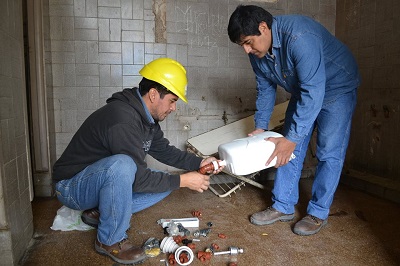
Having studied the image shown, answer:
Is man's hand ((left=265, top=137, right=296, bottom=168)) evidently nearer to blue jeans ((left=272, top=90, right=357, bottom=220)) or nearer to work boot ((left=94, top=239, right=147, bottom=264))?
blue jeans ((left=272, top=90, right=357, bottom=220))

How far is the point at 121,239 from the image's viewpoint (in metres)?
1.73

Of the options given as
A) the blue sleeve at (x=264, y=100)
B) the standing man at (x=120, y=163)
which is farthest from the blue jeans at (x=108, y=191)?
the blue sleeve at (x=264, y=100)

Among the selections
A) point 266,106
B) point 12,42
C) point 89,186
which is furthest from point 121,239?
point 266,106

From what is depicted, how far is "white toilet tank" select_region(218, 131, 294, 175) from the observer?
178cm

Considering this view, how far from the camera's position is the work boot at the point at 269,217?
A: 225 centimetres

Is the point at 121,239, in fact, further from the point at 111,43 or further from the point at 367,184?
the point at 367,184

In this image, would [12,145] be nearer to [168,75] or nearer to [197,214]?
[168,75]

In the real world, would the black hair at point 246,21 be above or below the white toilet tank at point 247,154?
above

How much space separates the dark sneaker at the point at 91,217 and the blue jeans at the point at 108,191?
20cm

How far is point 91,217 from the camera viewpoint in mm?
1950

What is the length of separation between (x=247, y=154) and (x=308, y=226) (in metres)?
0.76

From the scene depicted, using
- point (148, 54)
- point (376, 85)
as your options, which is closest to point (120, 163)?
point (148, 54)

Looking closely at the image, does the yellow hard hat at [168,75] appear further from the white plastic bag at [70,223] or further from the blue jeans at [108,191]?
the white plastic bag at [70,223]

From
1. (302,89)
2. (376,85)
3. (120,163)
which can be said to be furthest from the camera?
(376,85)
